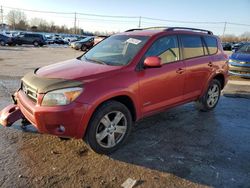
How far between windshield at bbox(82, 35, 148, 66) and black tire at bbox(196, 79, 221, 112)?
88.0 inches

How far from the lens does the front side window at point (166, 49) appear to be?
4423 millimetres

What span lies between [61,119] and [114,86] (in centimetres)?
86

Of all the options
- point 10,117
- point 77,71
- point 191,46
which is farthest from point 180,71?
point 10,117

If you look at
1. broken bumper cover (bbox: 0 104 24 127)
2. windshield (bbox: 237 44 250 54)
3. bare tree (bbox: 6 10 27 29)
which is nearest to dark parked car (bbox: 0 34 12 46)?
windshield (bbox: 237 44 250 54)

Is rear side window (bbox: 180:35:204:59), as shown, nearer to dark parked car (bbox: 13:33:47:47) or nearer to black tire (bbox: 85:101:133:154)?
black tire (bbox: 85:101:133:154)

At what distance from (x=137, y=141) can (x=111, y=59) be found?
4.67ft

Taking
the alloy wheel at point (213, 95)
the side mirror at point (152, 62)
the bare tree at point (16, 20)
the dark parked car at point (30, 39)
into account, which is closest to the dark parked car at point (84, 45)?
the dark parked car at point (30, 39)

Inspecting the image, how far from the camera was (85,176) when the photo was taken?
329cm

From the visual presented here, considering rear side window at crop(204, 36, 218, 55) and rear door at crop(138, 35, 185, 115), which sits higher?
rear side window at crop(204, 36, 218, 55)

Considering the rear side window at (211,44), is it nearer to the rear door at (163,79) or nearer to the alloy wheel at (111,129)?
the rear door at (163,79)

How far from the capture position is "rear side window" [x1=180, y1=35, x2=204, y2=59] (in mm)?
5098

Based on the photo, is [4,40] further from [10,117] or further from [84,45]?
[10,117]

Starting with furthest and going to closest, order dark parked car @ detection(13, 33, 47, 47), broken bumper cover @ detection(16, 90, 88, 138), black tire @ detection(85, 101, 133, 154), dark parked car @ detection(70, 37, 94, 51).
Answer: dark parked car @ detection(13, 33, 47, 47), dark parked car @ detection(70, 37, 94, 51), black tire @ detection(85, 101, 133, 154), broken bumper cover @ detection(16, 90, 88, 138)

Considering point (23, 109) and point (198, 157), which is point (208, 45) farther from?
point (23, 109)
